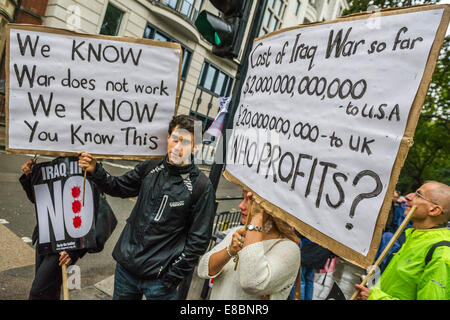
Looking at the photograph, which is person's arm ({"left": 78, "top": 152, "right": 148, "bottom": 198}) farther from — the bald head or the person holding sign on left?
the bald head

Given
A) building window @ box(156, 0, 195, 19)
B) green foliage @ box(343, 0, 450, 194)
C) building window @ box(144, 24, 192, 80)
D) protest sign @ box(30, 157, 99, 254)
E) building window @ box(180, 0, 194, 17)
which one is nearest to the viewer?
protest sign @ box(30, 157, 99, 254)

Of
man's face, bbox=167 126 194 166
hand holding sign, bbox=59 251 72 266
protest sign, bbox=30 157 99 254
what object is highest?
man's face, bbox=167 126 194 166

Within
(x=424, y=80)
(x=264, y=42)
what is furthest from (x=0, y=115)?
(x=424, y=80)

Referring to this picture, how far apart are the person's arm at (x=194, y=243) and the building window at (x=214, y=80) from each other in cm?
1818

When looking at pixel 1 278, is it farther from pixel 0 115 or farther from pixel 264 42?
pixel 0 115

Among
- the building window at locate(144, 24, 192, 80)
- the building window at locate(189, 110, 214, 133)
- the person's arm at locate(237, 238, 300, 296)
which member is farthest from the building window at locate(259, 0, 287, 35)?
the person's arm at locate(237, 238, 300, 296)

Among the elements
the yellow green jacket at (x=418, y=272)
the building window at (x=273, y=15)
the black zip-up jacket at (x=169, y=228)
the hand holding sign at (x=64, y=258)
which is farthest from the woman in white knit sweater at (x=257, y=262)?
the building window at (x=273, y=15)

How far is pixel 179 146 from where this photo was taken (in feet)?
7.05

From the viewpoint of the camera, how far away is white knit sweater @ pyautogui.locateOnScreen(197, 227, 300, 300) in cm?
157

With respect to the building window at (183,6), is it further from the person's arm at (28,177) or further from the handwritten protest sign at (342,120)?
the handwritten protest sign at (342,120)

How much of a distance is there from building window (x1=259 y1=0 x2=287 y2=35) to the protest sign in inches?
908

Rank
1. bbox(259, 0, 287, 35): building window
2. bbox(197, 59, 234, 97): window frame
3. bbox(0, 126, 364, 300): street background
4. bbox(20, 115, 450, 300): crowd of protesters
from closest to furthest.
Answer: bbox(20, 115, 450, 300): crowd of protesters, bbox(0, 126, 364, 300): street background, bbox(197, 59, 234, 97): window frame, bbox(259, 0, 287, 35): building window

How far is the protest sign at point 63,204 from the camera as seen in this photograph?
7.29 ft

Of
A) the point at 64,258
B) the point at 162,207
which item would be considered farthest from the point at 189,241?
the point at 64,258
